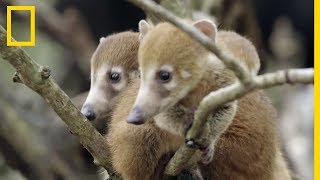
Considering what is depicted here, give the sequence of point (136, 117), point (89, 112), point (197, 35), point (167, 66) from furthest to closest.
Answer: point (89, 112) < point (167, 66) < point (136, 117) < point (197, 35)

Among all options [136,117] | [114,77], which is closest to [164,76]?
[136,117]

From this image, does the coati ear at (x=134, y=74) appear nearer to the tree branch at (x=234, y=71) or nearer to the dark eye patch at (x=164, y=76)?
the dark eye patch at (x=164, y=76)

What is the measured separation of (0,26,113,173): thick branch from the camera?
2.18m

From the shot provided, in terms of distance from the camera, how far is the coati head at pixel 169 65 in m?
1.95

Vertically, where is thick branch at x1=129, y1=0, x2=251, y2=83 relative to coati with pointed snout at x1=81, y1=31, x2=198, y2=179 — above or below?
above

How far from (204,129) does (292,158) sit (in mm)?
1947

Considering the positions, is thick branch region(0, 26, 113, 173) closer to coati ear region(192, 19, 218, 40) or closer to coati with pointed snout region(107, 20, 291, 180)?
coati with pointed snout region(107, 20, 291, 180)

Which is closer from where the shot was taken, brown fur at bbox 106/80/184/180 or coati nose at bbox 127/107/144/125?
coati nose at bbox 127/107/144/125

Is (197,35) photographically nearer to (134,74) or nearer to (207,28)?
(207,28)

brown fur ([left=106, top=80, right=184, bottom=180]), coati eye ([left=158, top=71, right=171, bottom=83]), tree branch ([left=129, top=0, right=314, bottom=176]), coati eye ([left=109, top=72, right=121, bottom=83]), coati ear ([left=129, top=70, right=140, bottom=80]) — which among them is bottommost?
brown fur ([left=106, top=80, right=184, bottom=180])

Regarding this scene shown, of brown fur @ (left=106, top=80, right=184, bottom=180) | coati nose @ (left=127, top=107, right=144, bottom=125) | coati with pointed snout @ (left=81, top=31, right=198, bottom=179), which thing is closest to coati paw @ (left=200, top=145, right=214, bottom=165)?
brown fur @ (left=106, top=80, right=184, bottom=180)

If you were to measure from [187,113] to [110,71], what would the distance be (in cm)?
53

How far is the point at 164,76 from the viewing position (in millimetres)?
1958

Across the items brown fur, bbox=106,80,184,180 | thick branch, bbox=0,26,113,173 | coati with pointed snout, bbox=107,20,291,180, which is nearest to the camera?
coati with pointed snout, bbox=107,20,291,180
